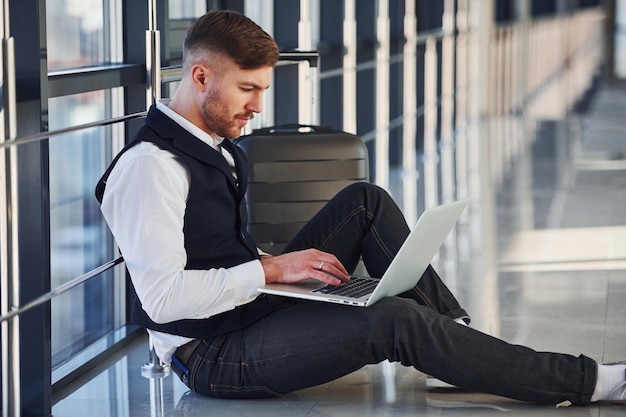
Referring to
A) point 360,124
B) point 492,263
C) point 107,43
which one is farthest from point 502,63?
point 107,43

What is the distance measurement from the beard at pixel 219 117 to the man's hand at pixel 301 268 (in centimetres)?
24

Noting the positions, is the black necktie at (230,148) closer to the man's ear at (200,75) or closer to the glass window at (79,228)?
the man's ear at (200,75)

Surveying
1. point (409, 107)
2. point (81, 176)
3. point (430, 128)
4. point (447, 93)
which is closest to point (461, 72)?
point (447, 93)

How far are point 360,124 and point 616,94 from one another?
667 cm

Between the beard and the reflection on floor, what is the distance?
1.72 feet

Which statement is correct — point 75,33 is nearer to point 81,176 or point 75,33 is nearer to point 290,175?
point 81,176

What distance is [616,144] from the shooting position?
7.13m

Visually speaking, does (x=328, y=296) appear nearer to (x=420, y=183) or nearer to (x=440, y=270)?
(x=440, y=270)

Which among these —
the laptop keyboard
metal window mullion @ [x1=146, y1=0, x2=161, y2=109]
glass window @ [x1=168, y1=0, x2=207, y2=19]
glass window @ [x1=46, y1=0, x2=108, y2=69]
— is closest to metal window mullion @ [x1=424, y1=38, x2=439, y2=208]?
glass window @ [x1=168, y1=0, x2=207, y2=19]

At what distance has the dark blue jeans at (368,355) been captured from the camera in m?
2.01

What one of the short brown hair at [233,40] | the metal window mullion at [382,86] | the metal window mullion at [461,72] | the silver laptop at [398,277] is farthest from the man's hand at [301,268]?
the metal window mullion at [461,72]

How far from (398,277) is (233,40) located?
51cm

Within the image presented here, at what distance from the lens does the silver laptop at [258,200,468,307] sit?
199cm

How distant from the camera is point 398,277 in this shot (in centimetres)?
205
